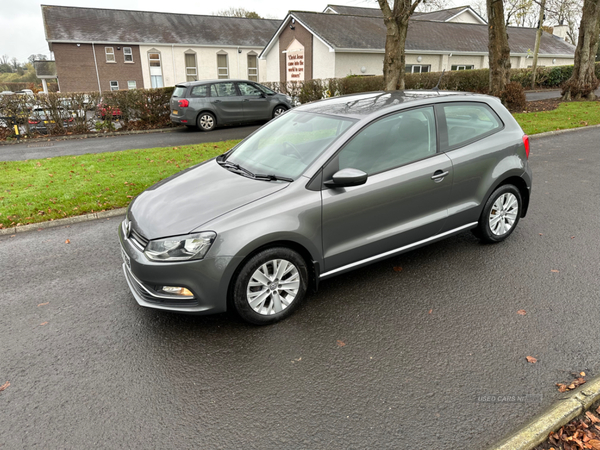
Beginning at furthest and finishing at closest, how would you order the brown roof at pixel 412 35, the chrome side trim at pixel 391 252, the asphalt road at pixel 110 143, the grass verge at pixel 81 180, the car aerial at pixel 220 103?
the brown roof at pixel 412 35 < the car aerial at pixel 220 103 < the asphalt road at pixel 110 143 < the grass verge at pixel 81 180 < the chrome side trim at pixel 391 252

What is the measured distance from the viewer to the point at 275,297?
371 centimetres

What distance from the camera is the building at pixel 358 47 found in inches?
1128

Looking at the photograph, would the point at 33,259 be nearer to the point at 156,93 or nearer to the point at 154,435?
the point at 154,435

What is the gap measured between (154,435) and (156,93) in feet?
55.6

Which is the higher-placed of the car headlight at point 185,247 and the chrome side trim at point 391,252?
the car headlight at point 185,247

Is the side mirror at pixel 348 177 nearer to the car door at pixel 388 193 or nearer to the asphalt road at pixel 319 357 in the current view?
the car door at pixel 388 193

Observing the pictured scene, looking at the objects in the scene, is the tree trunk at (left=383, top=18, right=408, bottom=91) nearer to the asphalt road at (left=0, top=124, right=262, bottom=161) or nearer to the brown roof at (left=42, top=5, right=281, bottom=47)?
the asphalt road at (left=0, top=124, right=262, bottom=161)

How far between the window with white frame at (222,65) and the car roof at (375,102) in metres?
38.1

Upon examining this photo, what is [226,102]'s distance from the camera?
16547 mm

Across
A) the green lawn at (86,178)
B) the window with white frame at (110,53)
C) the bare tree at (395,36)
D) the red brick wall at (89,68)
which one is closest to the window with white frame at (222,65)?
the red brick wall at (89,68)

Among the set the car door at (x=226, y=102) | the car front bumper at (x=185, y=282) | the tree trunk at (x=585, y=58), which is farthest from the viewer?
the tree trunk at (x=585, y=58)

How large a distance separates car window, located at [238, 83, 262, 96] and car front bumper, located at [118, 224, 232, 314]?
14285mm

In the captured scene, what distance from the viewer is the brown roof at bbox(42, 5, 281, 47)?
36062 millimetres

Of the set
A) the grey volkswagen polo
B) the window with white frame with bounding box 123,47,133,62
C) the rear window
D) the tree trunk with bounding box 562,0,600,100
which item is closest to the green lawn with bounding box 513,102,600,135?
the tree trunk with bounding box 562,0,600,100
